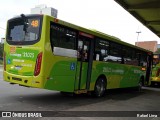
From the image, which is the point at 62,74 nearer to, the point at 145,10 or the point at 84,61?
the point at 84,61

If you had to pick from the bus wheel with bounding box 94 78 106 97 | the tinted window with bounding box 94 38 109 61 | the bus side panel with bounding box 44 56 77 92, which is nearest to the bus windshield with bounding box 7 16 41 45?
the bus side panel with bounding box 44 56 77 92

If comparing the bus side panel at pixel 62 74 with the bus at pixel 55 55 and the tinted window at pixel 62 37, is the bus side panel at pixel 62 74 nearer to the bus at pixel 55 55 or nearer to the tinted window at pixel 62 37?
the bus at pixel 55 55

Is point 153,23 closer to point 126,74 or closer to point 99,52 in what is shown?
point 126,74

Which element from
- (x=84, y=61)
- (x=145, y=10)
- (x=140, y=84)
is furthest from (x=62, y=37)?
(x=140, y=84)

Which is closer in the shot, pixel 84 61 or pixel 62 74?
pixel 62 74

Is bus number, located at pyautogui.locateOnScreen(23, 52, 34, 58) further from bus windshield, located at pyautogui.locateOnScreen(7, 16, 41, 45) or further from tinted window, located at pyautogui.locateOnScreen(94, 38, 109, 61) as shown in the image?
tinted window, located at pyautogui.locateOnScreen(94, 38, 109, 61)

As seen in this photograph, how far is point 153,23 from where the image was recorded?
20.3 m

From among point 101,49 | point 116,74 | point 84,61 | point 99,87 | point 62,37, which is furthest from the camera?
point 116,74

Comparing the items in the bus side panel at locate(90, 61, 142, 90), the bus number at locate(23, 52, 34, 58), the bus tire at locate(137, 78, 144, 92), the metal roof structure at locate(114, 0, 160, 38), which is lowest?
the bus tire at locate(137, 78, 144, 92)

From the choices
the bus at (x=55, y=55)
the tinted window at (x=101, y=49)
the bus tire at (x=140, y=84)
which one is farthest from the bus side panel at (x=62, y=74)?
the bus tire at (x=140, y=84)

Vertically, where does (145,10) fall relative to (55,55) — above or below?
above

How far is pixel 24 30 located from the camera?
10242mm

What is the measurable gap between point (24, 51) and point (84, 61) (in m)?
2.68

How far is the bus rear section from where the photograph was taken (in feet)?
31.3
